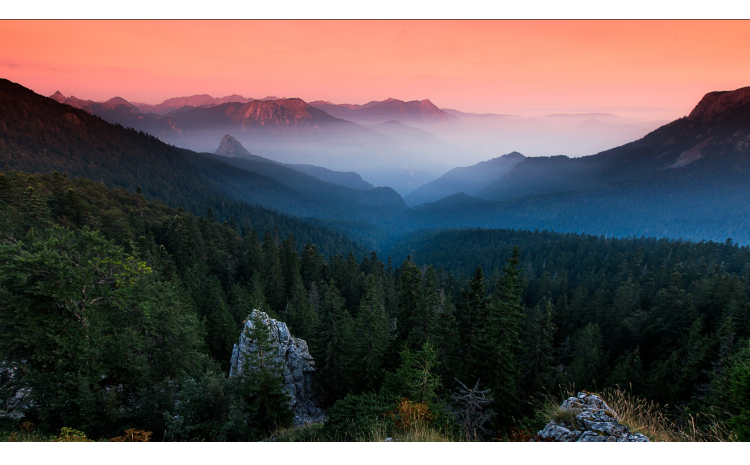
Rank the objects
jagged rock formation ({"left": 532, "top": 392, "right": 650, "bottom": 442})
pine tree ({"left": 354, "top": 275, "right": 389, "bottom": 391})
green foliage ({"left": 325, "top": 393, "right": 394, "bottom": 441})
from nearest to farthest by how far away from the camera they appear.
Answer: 1. jagged rock formation ({"left": 532, "top": 392, "right": 650, "bottom": 442})
2. green foliage ({"left": 325, "top": 393, "right": 394, "bottom": 441})
3. pine tree ({"left": 354, "top": 275, "right": 389, "bottom": 391})

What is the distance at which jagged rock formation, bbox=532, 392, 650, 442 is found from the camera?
7312 millimetres

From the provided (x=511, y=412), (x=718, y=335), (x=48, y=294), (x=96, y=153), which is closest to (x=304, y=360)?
(x=511, y=412)

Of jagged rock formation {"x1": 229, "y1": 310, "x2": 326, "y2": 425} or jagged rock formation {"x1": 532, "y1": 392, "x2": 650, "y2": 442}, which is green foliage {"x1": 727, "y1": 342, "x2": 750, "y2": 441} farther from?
jagged rock formation {"x1": 229, "y1": 310, "x2": 326, "y2": 425}

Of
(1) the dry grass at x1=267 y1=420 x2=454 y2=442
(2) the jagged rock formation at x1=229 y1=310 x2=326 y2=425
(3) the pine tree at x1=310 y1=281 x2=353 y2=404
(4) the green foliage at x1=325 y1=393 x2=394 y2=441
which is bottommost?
(2) the jagged rock formation at x1=229 y1=310 x2=326 y2=425

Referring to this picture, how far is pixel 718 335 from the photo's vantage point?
1233 inches

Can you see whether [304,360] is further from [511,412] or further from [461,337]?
[511,412]

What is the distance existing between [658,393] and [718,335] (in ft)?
31.7

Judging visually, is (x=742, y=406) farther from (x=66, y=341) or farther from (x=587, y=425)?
(x=66, y=341)

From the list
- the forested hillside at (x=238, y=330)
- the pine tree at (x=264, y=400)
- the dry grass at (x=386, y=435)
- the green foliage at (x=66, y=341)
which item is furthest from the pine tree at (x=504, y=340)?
the green foliage at (x=66, y=341)

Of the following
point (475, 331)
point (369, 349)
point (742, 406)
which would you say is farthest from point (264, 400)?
point (742, 406)

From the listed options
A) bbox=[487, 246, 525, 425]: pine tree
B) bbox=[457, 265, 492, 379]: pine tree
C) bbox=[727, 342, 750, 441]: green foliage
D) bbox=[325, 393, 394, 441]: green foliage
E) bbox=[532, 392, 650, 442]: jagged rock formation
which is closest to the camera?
bbox=[532, 392, 650, 442]: jagged rock formation

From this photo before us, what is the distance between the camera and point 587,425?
25.4 ft

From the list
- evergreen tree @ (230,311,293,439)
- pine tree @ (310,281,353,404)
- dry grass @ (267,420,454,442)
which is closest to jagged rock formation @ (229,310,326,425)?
pine tree @ (310,281,353,404)

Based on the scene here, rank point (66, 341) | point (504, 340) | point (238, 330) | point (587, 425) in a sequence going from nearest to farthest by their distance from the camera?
1. point (587, 425)
2. point (66, 341)
3. point (504, 340)
4. point (238, 330)
